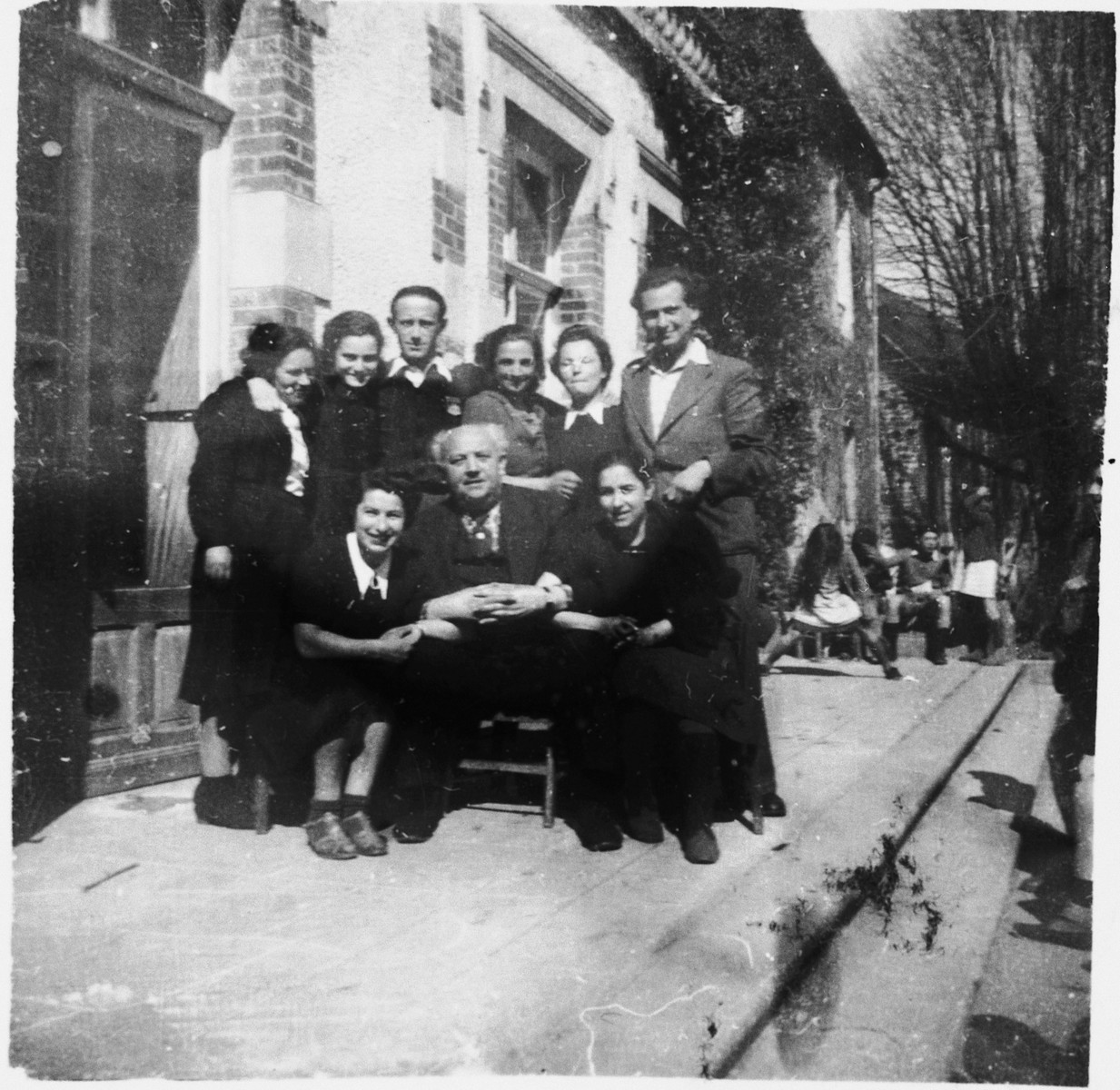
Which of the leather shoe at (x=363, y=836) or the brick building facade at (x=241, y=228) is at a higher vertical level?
the brick building facade at (x=241, y=228)

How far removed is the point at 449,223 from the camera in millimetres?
3820

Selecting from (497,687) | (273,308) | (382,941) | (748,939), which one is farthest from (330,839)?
(273,308)

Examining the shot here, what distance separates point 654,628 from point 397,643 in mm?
856

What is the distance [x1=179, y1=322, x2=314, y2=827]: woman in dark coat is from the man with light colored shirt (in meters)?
0.28

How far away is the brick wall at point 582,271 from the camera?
12.6 feet

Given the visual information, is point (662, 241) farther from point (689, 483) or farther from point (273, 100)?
point (273, 100)

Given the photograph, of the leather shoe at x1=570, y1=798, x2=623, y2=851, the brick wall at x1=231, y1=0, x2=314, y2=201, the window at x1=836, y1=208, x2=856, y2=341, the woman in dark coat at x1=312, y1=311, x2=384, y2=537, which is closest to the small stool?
the leather shoe at x1=570, y1=798, x2=623, y2=851

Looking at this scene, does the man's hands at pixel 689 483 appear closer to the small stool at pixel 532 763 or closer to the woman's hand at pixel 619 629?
the woman's hand at pixel 619 629

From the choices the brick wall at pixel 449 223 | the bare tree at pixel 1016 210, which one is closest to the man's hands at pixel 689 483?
the bare tree at pixel 1016 210

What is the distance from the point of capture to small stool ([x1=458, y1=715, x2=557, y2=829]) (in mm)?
3785

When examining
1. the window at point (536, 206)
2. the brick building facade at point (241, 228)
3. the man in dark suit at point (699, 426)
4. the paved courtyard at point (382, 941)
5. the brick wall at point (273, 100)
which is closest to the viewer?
the paved courtyard at point (382, 941)

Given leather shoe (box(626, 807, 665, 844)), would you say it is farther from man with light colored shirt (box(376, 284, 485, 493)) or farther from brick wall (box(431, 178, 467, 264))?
brick wall (box(431, 178, 467, 264))

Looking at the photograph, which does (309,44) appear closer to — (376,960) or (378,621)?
(378,621)

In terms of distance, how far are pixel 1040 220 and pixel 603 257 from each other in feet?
5.03
